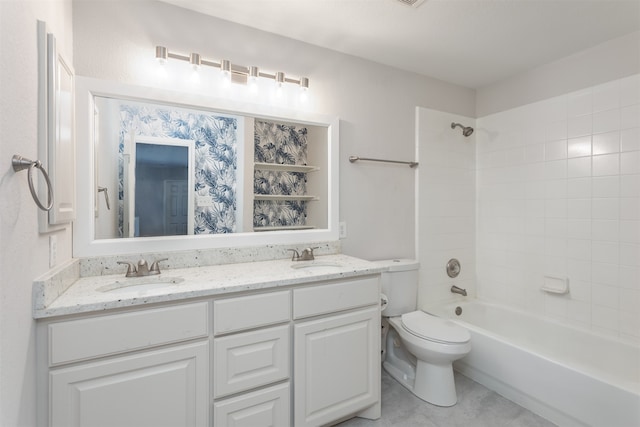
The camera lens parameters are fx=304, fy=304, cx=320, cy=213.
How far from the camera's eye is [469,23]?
6.12 ft

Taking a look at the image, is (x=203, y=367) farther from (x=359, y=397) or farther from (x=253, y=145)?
(x=253, y=145)

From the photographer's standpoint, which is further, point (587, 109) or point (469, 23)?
point (587, 109)

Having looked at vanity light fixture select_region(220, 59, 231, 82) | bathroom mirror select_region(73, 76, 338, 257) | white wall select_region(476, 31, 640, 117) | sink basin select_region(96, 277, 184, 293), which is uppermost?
white wall select_region(476, 31, 640, 117)

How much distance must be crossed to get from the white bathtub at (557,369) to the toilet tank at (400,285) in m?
0.41

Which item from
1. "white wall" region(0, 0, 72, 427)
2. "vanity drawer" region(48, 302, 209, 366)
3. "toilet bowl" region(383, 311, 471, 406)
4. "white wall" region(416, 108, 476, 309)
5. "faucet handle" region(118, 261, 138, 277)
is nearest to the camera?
"white wall" region(0, 0, 72, 427)

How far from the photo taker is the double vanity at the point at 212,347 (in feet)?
3.56

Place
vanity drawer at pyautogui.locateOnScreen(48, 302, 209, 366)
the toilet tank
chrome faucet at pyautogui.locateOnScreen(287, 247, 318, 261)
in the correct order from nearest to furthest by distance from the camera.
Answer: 1. vanity drawer at pyautogui.locateOnScreen(48, 302, 209, 366)
2. chrome faucet at pyautogui.locateOnScreen(287, 247, 318, 261)
3. the toilet tank

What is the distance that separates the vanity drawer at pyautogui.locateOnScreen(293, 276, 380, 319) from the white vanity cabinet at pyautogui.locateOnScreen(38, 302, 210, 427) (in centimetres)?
45

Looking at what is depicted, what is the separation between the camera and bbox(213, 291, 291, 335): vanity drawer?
1.31 meters

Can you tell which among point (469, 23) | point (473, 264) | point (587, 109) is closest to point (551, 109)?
point (587, 109)

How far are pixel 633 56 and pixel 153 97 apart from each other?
116 inches

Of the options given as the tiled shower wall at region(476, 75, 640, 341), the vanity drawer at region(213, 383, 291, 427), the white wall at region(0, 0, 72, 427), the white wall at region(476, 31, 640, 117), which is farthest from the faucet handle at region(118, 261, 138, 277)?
the white wall at region(476, 31, 640, 117)

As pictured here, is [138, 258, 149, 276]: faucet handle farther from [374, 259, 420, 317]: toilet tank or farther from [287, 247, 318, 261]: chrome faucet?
[374, 259, 420, 317]: toilet tank

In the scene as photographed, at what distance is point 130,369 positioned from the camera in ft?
3.80
